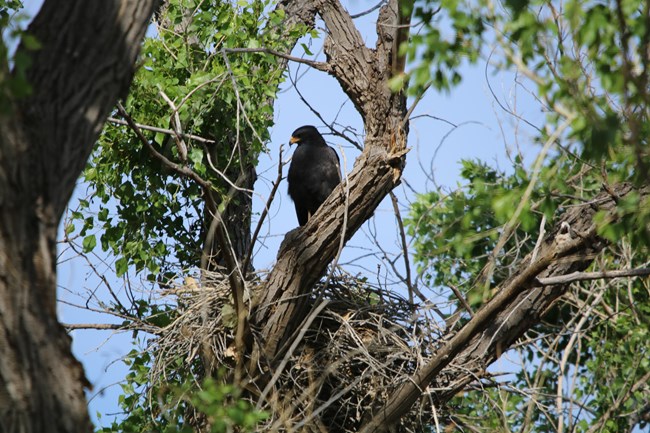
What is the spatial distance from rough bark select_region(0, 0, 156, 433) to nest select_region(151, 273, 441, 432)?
7.15 ft

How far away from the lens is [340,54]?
486 centimetres

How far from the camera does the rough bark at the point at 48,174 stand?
2.38 metres

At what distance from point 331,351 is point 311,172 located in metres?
2.36

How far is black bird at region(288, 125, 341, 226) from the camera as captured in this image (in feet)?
22.7

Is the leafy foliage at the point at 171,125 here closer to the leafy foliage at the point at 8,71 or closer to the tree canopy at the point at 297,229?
the tree canopy at the point at 297,229

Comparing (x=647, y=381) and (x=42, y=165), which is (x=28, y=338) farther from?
(x=647, y=381)

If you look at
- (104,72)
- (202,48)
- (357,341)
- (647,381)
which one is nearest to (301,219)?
(202,48)

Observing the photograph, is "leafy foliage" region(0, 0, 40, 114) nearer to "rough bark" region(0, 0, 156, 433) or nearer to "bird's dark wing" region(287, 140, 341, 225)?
"rough bark" region(0, 0, 156, 433)

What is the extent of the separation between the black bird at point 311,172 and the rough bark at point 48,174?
13.7 feet

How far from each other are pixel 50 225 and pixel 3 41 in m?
0.56

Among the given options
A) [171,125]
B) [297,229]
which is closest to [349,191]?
[297,229]

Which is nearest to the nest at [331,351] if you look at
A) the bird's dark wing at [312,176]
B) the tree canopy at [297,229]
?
the tree canopy at [297,229]

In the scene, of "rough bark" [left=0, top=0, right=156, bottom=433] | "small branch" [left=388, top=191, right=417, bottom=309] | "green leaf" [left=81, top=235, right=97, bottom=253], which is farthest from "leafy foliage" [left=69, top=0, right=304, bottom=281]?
"rough bark" [left=0, top=0, right=156, bottom=433]

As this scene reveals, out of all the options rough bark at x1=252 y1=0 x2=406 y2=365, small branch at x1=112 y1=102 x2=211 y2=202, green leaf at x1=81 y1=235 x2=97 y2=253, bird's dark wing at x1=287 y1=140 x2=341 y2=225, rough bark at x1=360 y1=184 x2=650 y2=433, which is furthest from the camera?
bird's dark wing at x1=287 y1=140 x2=341 y2=225
